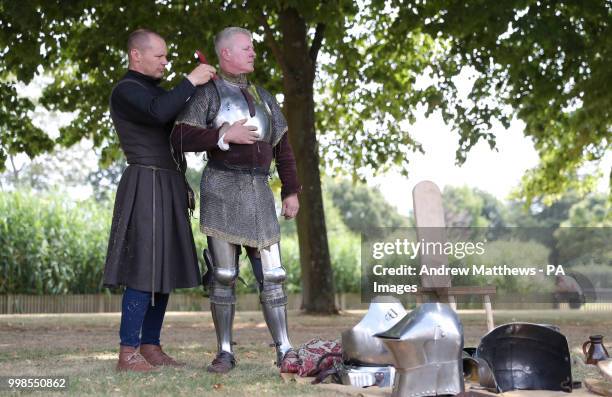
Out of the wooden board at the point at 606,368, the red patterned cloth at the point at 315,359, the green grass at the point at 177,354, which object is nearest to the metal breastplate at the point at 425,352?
the green grass at the point at 177,354

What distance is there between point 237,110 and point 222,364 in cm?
155

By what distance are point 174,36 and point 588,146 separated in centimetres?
959

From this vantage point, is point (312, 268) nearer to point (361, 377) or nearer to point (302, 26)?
point (302, 26)

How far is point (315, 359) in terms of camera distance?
5273mm

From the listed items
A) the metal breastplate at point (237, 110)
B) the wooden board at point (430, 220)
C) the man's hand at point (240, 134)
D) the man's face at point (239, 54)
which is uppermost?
the man's face at point (239, 54)

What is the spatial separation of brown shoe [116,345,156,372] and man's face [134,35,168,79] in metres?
1.72

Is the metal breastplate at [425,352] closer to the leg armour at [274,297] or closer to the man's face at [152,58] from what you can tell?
the leg armour at [274,297]

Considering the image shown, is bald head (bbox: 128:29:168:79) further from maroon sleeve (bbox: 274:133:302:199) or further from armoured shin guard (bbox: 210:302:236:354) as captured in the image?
armoured shin guard (bbox: 210:302:236:354)

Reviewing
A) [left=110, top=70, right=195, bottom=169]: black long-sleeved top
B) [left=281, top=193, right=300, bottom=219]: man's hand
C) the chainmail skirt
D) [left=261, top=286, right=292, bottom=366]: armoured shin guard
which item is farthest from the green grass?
[left=110, top=70, right=195, bottom=169]: black long-sleeved top

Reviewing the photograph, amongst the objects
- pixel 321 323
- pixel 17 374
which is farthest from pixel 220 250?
pixel 321 323

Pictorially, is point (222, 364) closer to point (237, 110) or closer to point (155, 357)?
point (155, 357)

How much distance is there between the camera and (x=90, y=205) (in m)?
21.0

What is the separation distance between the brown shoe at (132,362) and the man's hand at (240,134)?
140cm

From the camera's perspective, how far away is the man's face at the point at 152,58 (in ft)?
18.5
